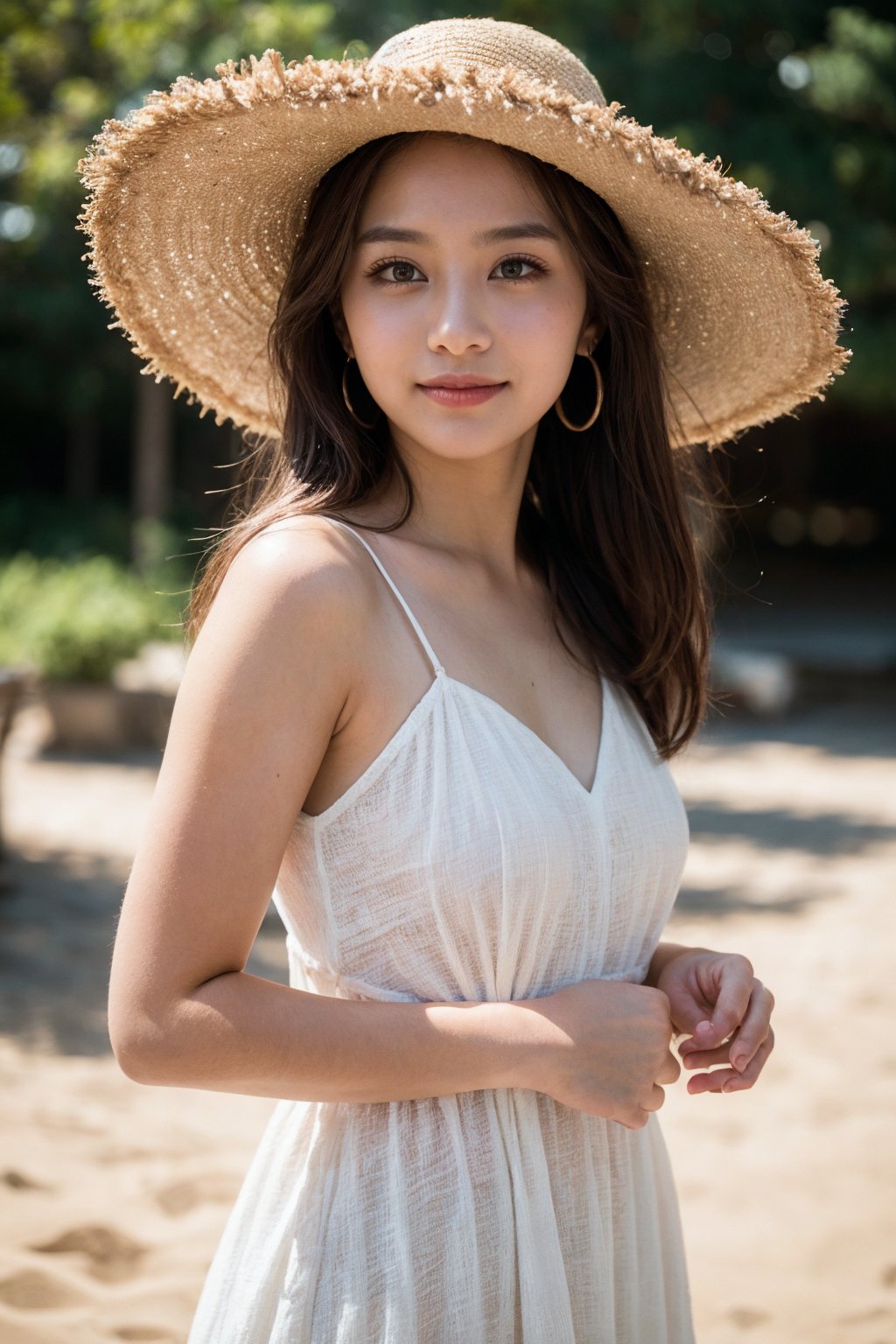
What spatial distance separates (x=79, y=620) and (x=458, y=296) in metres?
7.44

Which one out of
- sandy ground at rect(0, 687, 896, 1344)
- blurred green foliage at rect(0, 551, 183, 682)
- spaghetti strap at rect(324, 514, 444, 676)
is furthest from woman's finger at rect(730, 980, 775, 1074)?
blurred green foliage at rect(0, 551, 183, 682)

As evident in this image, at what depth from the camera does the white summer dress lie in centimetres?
133

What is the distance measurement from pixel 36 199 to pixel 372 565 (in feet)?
34.5

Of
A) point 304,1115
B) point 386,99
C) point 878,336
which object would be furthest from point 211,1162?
point 878,336

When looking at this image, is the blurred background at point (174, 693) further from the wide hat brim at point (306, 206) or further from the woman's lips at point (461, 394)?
the woman's lips at point (461, 394)

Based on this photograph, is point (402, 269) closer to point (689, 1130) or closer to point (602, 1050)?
point (602, 1050)

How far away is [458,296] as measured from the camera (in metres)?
1.44

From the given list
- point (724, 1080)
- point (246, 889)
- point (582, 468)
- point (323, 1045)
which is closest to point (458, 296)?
point (582, 468)

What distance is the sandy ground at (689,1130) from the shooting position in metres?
2.80

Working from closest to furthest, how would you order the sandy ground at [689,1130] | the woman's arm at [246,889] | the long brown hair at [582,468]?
1. the woman's arm at [246,889]
2. the long brown hair at [582,468]
3. the sandy ground at [689,1130]

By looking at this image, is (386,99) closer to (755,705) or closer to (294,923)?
(294,923)

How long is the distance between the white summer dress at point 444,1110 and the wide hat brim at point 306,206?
1.65 ft

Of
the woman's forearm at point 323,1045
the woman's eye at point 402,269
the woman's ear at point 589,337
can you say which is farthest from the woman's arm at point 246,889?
the woman's ear at point 589,337

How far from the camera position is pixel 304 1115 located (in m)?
1.46
